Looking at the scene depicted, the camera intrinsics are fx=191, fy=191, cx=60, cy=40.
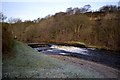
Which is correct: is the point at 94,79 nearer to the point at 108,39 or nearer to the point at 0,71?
the point at 0,71

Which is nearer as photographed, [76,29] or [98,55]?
[98,55]

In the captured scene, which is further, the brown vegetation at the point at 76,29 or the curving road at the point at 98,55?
the brown vegetation at the point at 76,29

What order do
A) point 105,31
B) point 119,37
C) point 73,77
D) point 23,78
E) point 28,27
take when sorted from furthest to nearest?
point 28,27 < point 105,31 < point 119,37 < point 73,77 < point 23,78

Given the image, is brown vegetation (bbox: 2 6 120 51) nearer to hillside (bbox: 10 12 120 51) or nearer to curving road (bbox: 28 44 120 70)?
hillside (bbox: 10 12 120 51)

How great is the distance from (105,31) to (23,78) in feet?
46.0

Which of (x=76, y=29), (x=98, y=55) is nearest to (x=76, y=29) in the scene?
(x=76, y=29)

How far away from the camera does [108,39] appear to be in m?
17.1

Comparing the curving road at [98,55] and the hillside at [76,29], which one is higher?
the hillside at [76,29]

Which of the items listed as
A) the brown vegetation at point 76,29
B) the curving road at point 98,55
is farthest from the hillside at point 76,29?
the curving road at point 98,55

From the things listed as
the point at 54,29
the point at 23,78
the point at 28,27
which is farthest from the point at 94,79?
the point at 54,29

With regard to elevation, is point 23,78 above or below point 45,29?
below

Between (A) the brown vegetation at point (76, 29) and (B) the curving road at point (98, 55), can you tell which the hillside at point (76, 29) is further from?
(B) the curving road at point (98, 55)

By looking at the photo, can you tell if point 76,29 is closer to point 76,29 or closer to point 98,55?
point 76,29

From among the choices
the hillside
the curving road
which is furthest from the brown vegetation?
the curving road
